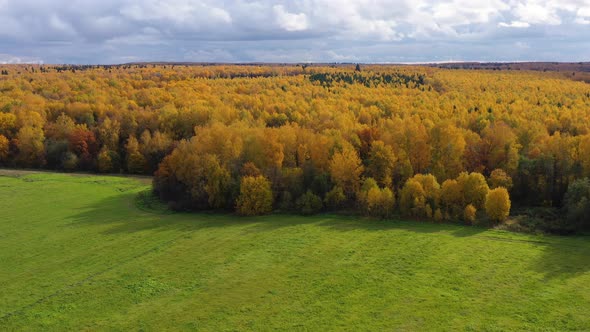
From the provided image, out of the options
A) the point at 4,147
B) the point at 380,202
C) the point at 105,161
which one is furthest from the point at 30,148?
the point at 380,202

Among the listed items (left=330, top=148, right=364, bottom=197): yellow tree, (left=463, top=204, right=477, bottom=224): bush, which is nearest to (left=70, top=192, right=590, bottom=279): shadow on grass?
(left=463, top=204, right=477, bottom=224): bush

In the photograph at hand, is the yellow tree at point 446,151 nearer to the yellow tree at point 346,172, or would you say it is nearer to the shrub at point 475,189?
the shrub at point 475,189

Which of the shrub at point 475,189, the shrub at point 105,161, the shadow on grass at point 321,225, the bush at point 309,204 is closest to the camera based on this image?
the shadow on grass at point 321,225

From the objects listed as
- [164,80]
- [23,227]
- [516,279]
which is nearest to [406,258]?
[516,279]

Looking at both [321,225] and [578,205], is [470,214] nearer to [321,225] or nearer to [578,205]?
[578,205]

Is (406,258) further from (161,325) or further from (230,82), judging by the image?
(230,82)

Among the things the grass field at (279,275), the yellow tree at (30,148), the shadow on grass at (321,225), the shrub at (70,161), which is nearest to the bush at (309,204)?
the shadow on grass at (321,225)
